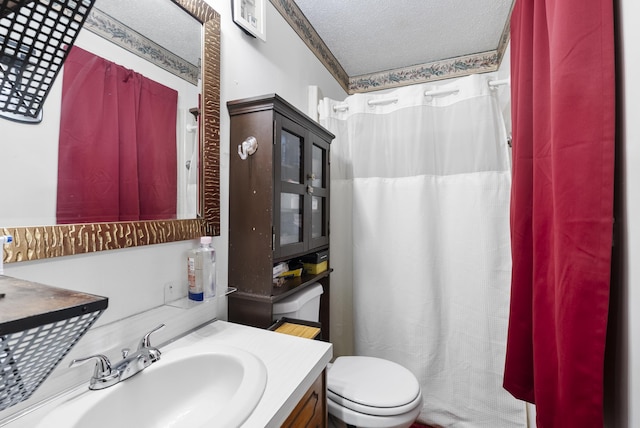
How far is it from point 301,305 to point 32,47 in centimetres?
116

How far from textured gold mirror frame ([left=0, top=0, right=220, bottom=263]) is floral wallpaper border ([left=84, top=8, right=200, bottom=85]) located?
0.07m

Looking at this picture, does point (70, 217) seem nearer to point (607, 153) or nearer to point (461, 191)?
point (607, 153)

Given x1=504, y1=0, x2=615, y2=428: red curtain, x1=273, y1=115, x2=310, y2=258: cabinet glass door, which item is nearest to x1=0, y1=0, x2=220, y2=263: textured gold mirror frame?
x1=273, y1=115, x2=310, y2=258: cabinet glass door

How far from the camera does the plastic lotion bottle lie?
1014 mm

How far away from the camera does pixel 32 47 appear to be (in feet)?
1.98

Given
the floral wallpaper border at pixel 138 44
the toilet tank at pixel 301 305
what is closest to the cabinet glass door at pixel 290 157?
the floral wallpaper border at pixel 138 44

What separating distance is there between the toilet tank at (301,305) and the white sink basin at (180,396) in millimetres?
398

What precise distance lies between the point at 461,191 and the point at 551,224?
2.58 ft

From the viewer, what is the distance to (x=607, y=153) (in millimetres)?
649

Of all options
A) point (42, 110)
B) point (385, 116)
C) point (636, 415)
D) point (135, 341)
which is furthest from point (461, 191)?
point (42, 110)

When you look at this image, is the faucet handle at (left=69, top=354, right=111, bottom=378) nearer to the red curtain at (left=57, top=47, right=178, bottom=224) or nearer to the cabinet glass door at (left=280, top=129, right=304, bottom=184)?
the red curtain at (left=57, top=47, right=178, bottom=224)

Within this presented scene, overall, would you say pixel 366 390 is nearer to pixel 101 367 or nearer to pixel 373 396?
pixel 373 396

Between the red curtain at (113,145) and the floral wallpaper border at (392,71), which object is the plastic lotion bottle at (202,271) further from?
the floral wallpaper border at (392,71)

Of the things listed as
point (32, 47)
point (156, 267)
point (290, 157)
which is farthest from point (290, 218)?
point (32, 47)
